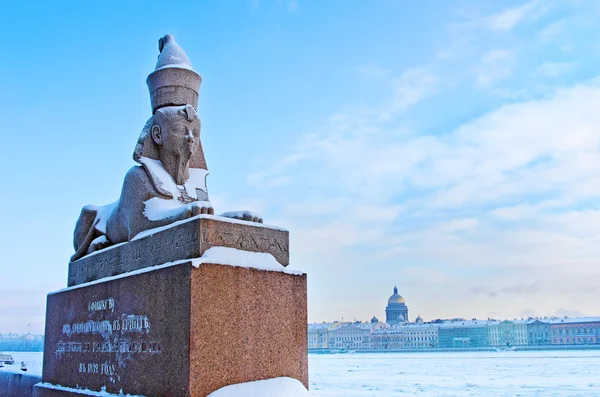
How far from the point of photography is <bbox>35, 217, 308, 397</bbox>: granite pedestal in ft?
10.5

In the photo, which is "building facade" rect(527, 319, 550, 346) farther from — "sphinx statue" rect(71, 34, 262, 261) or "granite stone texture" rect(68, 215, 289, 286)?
"granite stone texture" rect(68, 215, 289, 286)

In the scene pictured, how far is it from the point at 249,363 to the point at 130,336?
0.79 meters

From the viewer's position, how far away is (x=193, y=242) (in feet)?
11.1

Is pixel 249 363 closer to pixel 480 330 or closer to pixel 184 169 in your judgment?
pixel 184 169

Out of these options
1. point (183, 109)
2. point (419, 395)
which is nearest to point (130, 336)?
point (183, 109)

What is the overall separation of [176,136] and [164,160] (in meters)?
0.21

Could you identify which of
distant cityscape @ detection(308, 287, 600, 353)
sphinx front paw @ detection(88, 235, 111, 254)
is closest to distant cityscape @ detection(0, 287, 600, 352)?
distant cityscape @ detection(308, 287, 600, 353)

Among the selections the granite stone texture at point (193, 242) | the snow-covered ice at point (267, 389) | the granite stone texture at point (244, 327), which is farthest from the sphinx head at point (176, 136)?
the snow-covered ice at point (267, 389)

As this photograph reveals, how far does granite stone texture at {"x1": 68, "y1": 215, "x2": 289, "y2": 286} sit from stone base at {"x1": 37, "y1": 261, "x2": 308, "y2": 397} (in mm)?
121

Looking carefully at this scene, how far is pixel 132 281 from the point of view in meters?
3.72

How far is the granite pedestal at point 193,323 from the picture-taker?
3191 millimetres

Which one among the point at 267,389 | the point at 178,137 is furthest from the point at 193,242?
the point at 178,137

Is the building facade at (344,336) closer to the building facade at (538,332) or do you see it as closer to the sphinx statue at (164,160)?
the building facade at (538,332)

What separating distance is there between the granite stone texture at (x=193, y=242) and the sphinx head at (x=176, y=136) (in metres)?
0.67
